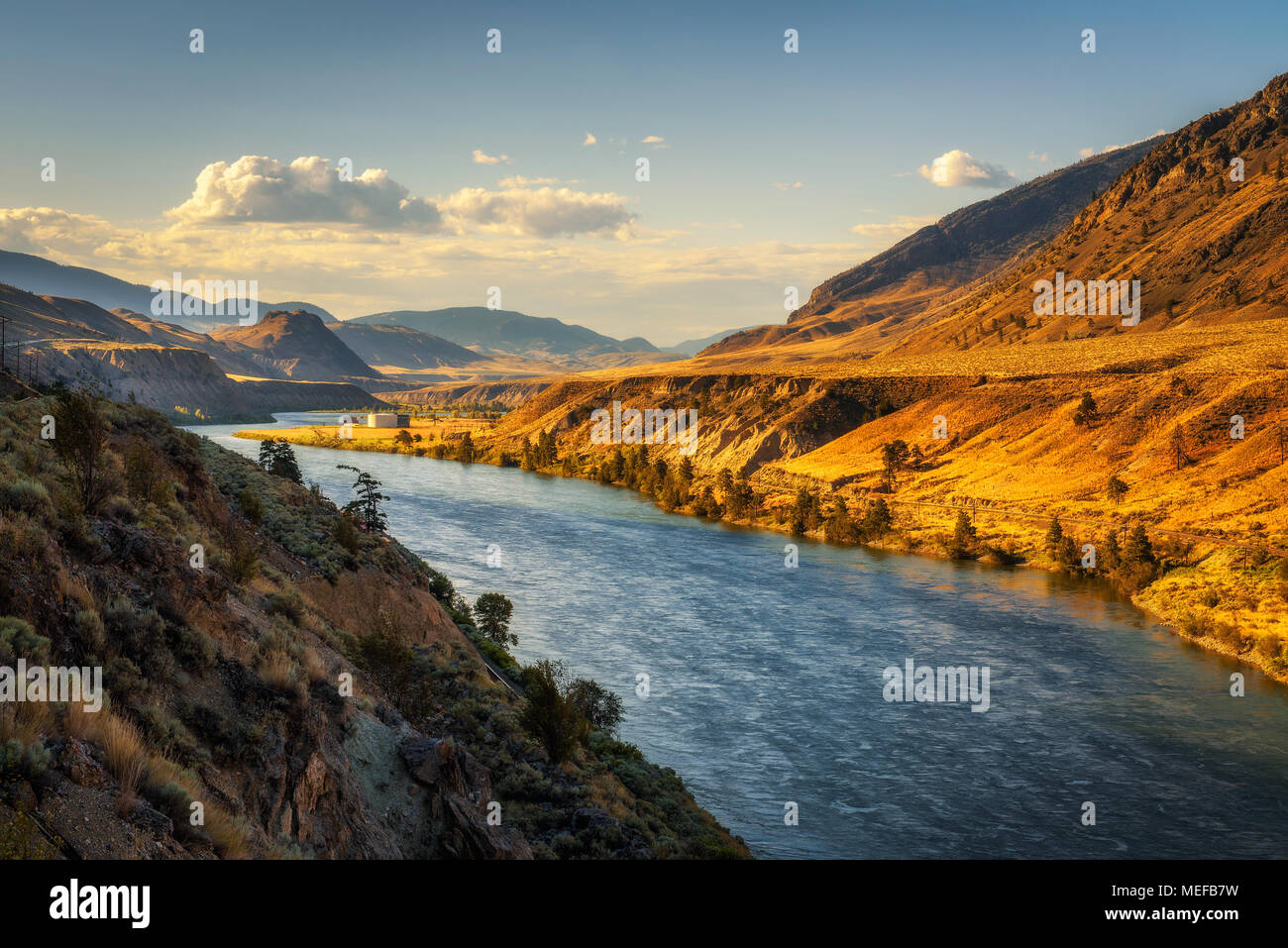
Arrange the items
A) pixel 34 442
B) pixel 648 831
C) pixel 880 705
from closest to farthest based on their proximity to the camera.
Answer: pixel 34 442 → pixel 648 831 → pixel 880 705

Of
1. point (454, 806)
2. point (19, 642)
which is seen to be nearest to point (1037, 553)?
point (454, 806)

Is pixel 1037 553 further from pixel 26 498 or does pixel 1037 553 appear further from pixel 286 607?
pixel 26 498

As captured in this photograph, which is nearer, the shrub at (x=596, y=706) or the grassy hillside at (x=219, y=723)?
the grassy hillside at (x=219, y=723)

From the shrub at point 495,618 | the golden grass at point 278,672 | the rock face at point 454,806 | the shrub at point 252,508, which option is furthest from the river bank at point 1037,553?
the shrub at point 252,508

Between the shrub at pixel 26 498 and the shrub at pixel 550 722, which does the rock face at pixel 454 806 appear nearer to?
the shrub at pixel 550 722

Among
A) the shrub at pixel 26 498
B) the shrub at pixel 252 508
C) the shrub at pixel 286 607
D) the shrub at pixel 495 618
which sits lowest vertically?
the shrub at pixel 495 618
